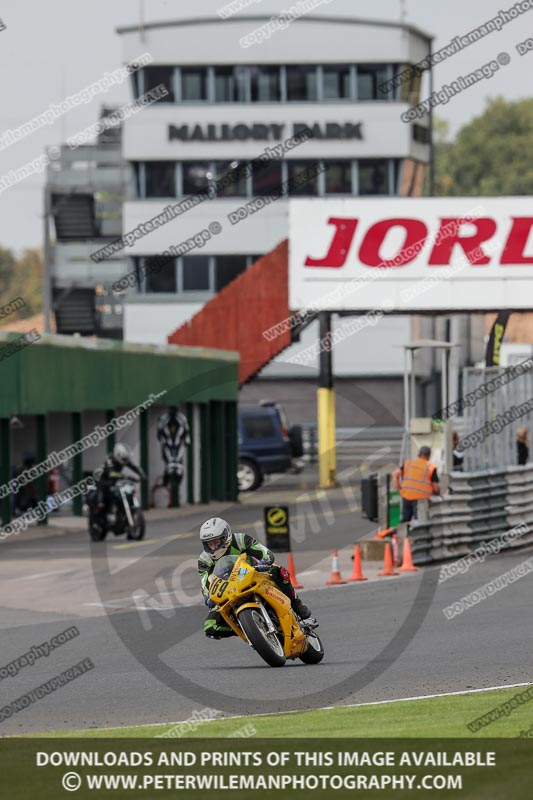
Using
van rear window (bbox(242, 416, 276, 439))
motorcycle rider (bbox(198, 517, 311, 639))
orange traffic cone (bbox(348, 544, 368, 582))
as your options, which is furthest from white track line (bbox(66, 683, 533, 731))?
van rear window (bbox(242, 416, 276, 439))

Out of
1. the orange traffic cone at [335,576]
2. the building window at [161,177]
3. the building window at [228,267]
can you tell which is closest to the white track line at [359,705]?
the orange traffic cone at [335,576]

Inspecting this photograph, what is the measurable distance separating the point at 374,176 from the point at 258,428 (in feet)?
90.8

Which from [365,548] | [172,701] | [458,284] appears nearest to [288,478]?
[458,284]

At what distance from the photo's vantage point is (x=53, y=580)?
2275 centimetres

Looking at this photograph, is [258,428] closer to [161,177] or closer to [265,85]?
[161,177]

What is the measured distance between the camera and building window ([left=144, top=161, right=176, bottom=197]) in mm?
68062

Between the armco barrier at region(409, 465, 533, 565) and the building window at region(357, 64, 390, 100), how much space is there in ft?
141

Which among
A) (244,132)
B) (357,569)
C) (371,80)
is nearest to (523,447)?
(357,569)

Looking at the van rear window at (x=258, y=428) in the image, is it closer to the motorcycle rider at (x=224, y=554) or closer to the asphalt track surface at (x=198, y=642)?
the asphalt track surface at (x=198, y=642)

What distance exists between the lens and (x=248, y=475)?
1662 inches

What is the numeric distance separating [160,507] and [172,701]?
25.1 m

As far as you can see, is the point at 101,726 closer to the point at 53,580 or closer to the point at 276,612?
the point at 276,612

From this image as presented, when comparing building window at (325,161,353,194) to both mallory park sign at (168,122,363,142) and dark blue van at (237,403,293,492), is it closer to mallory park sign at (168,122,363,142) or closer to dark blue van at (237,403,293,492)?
mallory park sign at (168,122,363,142)

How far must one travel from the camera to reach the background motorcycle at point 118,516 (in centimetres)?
2778
